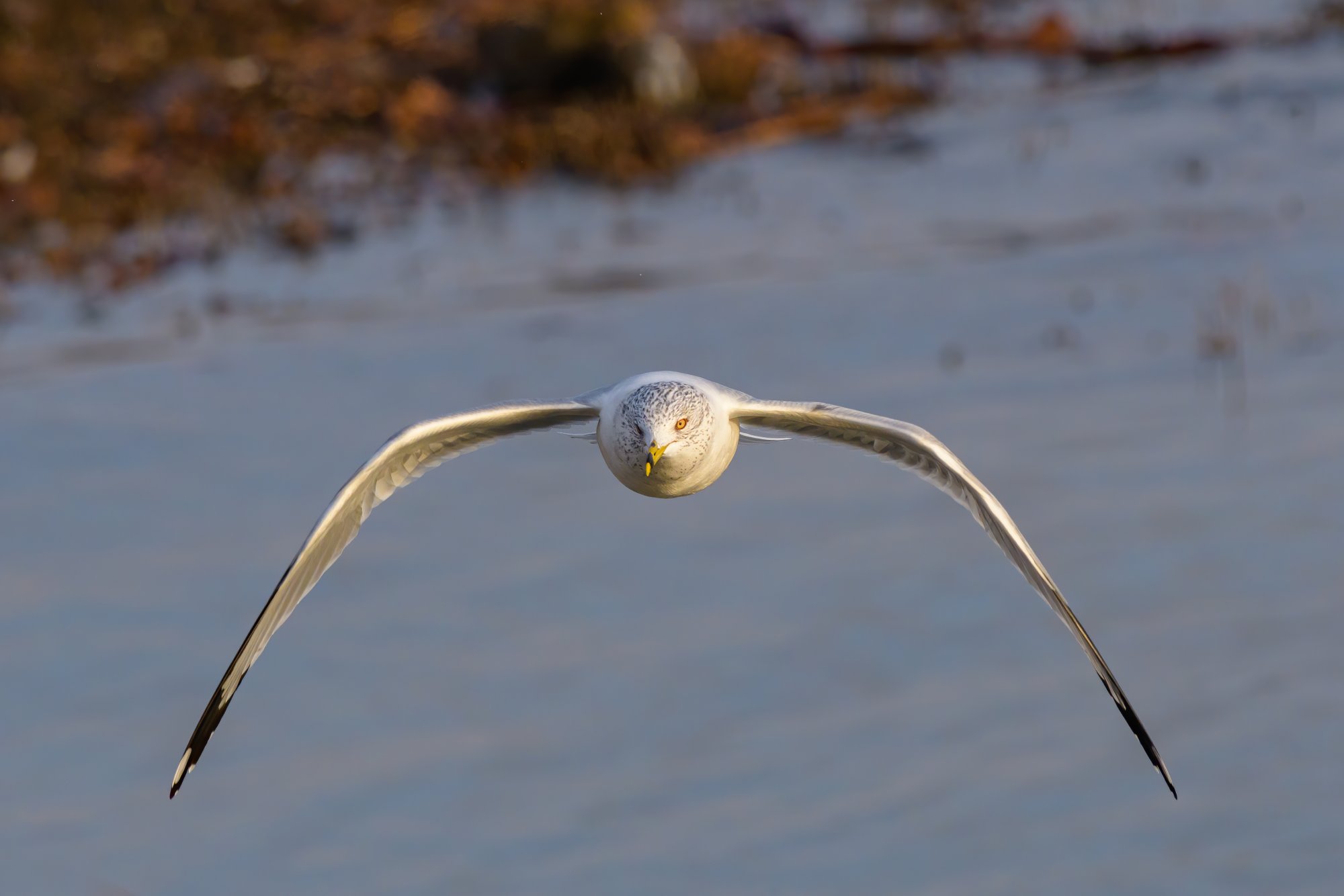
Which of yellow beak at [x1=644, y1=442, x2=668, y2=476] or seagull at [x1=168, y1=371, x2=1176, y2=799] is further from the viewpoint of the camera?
seagull at [x1=168, y1=371, x2=1176, y2=799]

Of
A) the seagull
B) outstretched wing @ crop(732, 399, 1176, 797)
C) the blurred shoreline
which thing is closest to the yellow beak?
the seagull

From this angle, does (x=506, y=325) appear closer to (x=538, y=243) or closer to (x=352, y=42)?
(x=538, y=243)

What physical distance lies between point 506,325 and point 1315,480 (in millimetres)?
6283

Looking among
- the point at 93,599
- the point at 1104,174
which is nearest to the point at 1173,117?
the point at 1104,174

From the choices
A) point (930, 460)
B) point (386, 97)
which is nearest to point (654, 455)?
point (930, 460)

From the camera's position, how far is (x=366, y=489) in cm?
784

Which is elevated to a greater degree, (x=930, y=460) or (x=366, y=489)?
(x=930, y=460)

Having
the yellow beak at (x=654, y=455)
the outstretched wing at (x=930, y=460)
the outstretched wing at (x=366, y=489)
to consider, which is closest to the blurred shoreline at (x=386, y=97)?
the outstretched wing at (x=366, y=489)

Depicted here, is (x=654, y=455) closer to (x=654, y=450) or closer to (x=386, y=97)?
(x=654, y=450)

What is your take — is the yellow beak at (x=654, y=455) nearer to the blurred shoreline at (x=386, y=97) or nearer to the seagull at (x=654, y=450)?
the seagull at (x=654, y=450)

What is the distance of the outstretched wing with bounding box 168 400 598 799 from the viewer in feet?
25.0

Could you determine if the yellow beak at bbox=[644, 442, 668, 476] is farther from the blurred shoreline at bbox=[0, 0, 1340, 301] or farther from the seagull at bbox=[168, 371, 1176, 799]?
the blurred shoreline at bbox=[0, 0, 1340, 301]

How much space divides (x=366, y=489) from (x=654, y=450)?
120 centimetres

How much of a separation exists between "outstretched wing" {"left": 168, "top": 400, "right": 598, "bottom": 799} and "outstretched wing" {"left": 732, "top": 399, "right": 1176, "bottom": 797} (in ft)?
2.28
